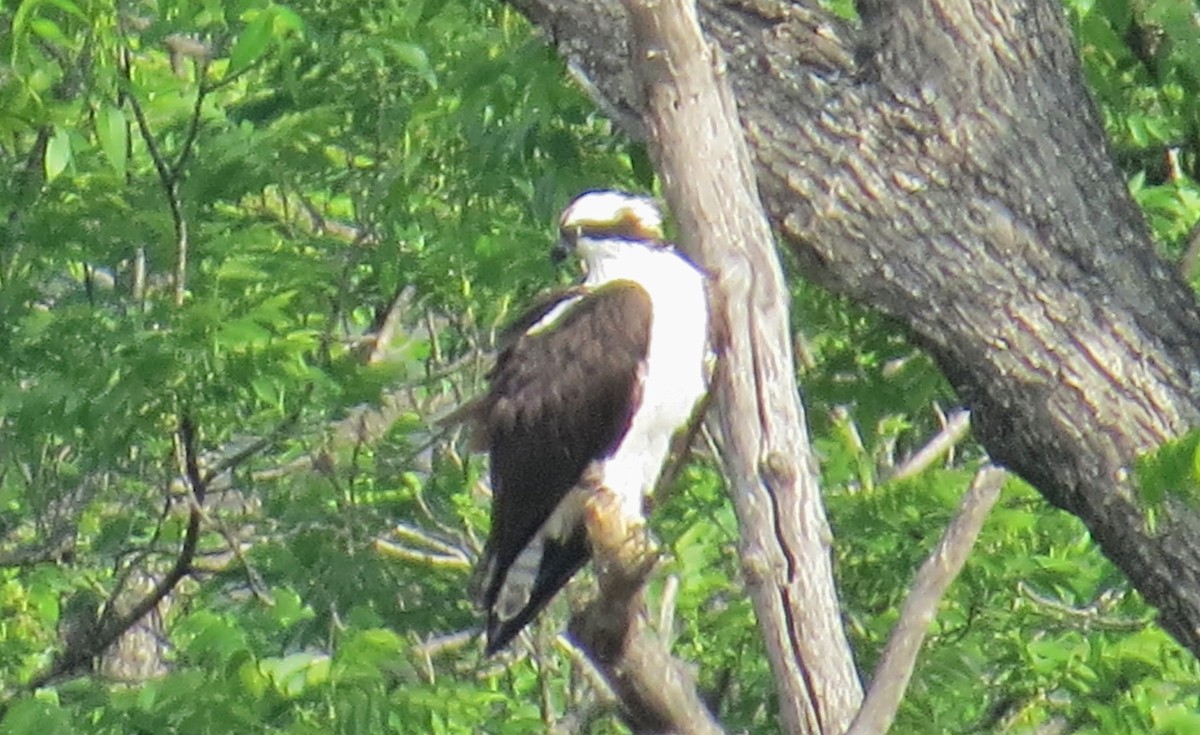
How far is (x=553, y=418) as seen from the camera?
4.23 meters

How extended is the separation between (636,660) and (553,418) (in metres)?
1.32

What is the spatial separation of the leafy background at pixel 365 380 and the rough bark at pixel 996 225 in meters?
0.38

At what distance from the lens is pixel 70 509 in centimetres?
627

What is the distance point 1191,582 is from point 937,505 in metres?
1.54

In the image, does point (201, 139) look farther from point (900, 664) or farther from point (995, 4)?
point (900, 664)

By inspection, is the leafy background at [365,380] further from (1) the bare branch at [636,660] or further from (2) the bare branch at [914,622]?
(2) the bare branch at [914,622]

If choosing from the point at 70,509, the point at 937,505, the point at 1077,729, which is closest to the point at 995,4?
the point at 937,505

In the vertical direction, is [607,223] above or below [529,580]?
above

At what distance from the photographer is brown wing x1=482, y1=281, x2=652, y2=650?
4.14m

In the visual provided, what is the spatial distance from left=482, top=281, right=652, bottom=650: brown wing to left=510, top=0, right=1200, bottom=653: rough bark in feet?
1.52

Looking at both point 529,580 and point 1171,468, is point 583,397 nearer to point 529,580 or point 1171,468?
point 529,580

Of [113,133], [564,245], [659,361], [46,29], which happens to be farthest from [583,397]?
[46,29]

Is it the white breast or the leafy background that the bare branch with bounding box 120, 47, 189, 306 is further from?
the white breast

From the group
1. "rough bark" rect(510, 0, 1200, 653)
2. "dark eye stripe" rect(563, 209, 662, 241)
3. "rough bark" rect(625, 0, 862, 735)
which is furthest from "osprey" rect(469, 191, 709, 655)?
"rough bark" rect(625, 0, 862, 735)
